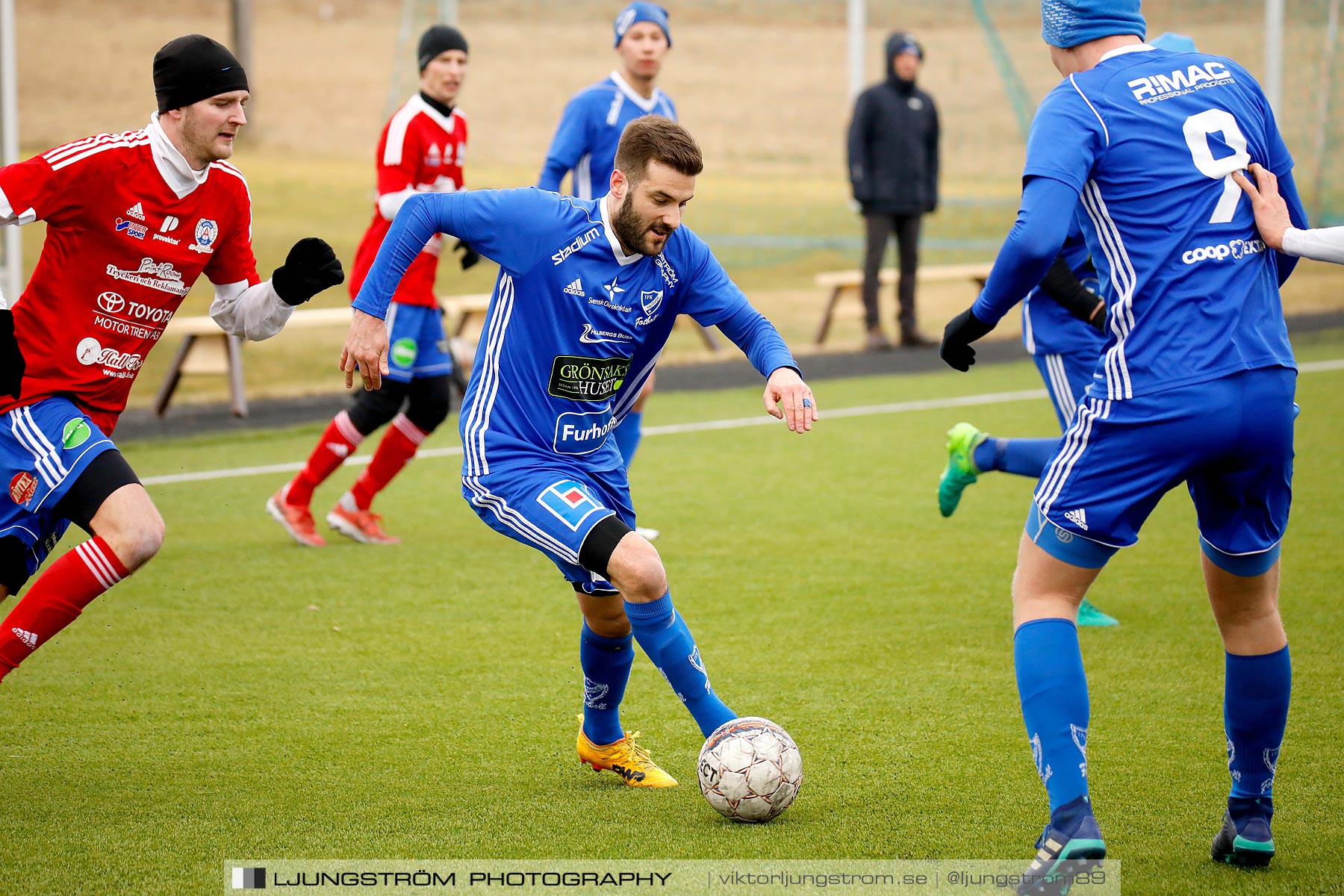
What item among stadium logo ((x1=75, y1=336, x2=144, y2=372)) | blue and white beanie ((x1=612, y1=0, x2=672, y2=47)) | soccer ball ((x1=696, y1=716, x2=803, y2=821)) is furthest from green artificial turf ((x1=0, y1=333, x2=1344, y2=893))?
blue and white beanie ((x1=612, y1=0, x2=672, y2=47))

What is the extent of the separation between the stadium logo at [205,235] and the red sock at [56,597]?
0.90m

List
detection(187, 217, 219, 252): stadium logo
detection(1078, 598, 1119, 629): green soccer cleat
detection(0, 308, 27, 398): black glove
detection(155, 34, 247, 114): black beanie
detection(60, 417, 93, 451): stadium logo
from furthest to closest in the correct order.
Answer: detection(1078, 598, 1119, 629): green soccer cleat, detection(187, 217, 219, 252): stadium logo, detection(155, 34, 247, 114): black beanie, detection(60, 417, 93, 451): stadium logo, detection(0, 308, 27, 398): black glove

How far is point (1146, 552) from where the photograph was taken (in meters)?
6.63

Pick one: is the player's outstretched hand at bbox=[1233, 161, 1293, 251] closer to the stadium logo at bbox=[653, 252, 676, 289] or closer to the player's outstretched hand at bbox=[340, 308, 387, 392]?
the stadium logo at bbox=[653, 252, 676, 289]

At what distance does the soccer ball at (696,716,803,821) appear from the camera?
354 cm

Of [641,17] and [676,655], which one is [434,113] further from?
[676,655]

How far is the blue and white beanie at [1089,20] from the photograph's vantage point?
315 centimetres

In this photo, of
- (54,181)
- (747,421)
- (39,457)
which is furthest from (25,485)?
(747,421)

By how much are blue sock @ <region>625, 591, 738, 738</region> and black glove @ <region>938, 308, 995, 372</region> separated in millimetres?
905

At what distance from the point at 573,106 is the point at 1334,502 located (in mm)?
4361

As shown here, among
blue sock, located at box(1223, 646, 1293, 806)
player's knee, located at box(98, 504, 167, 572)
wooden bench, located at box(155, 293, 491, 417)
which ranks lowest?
wooden bench, located at box(155, 293, 491, 417)

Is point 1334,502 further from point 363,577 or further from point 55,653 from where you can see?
point 55,653

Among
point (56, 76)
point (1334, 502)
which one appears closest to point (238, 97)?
point (1334, 502)

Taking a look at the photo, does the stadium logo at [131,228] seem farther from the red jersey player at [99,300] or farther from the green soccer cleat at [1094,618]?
the green soccer cleat at [1094,618]
